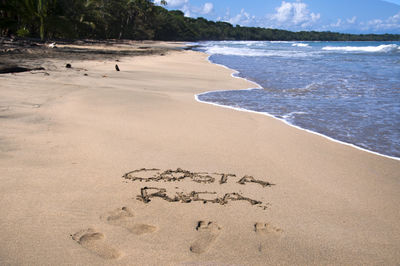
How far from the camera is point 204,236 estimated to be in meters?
1.98

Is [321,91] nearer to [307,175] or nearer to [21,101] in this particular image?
[307,175]

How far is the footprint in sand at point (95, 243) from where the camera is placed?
174 centimetres

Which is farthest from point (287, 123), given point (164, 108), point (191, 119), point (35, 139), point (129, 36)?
point (129, 36)

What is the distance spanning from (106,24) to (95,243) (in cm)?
4508

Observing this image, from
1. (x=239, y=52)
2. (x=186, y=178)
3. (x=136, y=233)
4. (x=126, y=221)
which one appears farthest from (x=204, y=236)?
(x=239, y=52)

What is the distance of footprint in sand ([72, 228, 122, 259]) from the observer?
174cm

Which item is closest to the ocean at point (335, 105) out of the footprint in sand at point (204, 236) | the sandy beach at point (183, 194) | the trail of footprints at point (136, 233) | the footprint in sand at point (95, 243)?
the sandy beach at point (183, 194)

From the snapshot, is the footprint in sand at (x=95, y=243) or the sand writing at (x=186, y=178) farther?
the sand writing at (x=186, y=178)

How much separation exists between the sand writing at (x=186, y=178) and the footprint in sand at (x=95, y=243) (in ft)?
1.69

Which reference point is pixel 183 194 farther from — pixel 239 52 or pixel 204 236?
pixel 239 52

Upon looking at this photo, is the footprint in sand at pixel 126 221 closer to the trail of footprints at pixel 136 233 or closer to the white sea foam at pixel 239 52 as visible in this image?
the trail of footprints at pixel 136 233

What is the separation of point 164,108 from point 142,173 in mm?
2822

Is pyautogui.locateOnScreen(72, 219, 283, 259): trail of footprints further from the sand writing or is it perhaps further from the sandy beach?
the sand writing

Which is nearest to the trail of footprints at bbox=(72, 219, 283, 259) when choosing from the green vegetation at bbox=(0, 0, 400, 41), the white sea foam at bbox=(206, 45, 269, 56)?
the green vegetation at bbox=(0, 0, 400, 41)
